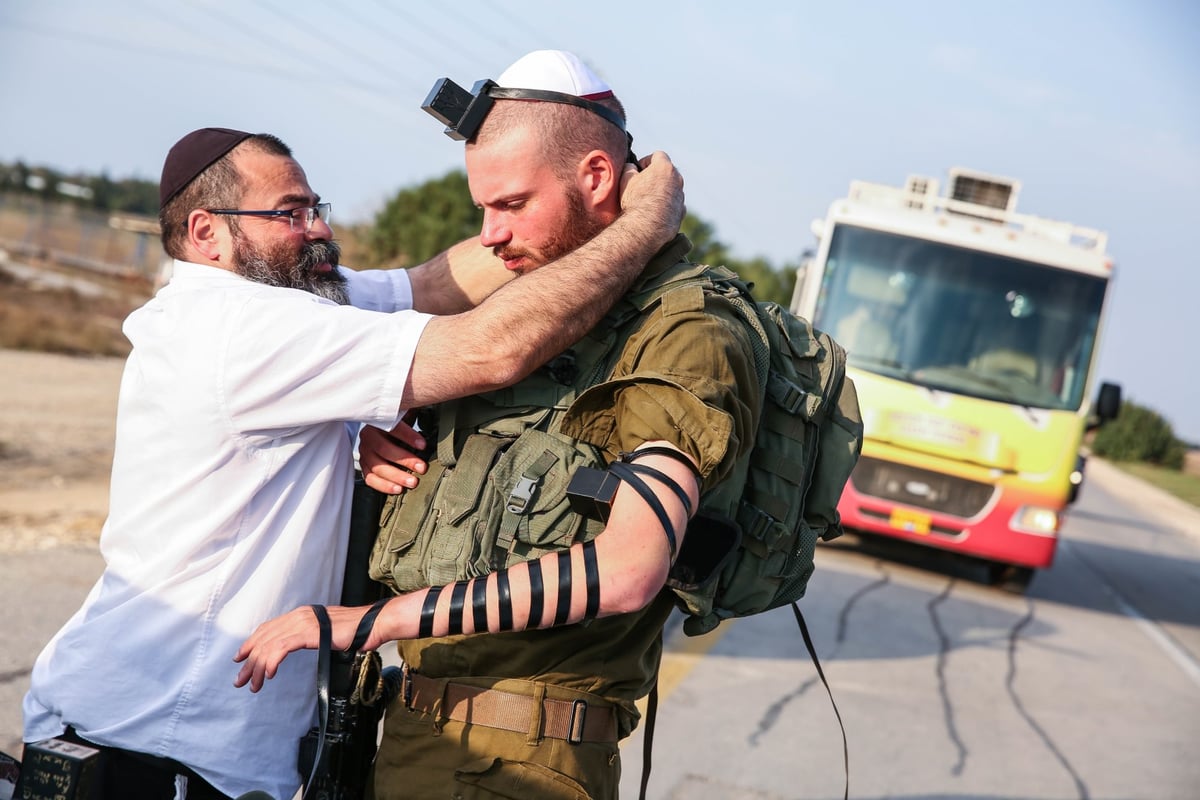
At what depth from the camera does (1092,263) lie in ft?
33.9

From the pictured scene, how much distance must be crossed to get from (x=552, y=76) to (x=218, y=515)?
1.11 metres

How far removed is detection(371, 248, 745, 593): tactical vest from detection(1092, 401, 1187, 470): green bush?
47.4 m

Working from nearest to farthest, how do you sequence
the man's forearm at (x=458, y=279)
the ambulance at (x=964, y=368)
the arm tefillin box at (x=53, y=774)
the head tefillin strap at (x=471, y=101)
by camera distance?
the arm tefillin box at (x=53, y=774) < the head tefillin strap at (x=471, y=101) < the man's forearm at (x=458, y=279) < the ambulance at (x=964, y=368)

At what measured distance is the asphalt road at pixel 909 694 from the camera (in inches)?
209

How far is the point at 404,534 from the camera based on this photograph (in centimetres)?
231

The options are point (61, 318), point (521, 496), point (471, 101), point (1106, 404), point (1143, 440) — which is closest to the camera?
point (521, 496)

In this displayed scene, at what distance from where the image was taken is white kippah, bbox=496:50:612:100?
2408mm

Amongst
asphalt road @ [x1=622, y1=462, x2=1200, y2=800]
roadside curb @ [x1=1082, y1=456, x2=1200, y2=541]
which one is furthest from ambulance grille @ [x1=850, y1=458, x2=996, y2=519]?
roadside curb @ [x1=1082, y1=456, x2=1200, y2=541]

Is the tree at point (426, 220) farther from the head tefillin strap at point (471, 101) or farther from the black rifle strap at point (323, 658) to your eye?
the black rifle strap at point (323, 658)

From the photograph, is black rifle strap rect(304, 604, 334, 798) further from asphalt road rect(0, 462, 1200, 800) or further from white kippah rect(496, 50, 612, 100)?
asphalt road rect(0, 462, 1200, 800)

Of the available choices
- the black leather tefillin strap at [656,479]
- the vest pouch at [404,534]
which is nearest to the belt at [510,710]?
the vest pouch at [404,534]

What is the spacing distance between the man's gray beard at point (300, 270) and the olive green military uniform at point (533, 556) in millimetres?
487

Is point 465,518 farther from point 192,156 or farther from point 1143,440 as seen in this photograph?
point 1143,440

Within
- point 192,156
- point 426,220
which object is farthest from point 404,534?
point 426,220
